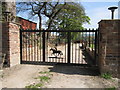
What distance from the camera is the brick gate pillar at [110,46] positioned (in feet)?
11.6

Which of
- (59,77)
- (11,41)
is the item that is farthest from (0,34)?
(59,77)

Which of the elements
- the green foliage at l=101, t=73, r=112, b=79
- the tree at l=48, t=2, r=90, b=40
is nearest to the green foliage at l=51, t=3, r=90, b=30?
the tree at l=48, t=2, r=90, b=40

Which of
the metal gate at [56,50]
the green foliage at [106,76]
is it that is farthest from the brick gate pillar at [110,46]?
the metal gate at [56,50]

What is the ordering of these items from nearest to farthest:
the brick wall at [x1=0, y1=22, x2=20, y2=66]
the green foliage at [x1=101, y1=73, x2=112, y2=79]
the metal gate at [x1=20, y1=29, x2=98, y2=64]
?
1. the green foliage at [x1=101, y1=73, x2=112, y2=79]
2. the brick wall at [x1=0, y1=22, x2=20, y2=66]
3. the metal gate at [x1=20, y1=29, x2=98, y2=64]

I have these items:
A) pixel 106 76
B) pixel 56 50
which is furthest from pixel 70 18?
pixel 106 76

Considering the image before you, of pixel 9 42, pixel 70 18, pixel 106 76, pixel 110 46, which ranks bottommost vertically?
pixel 106 76

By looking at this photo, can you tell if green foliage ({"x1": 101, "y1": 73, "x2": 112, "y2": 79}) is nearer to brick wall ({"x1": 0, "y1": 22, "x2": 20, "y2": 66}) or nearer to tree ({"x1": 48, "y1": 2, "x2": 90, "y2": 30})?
brick wall ({"x1": 0, "y1": 22, "x2": 20, "y2": 66})

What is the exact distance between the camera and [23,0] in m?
13.9

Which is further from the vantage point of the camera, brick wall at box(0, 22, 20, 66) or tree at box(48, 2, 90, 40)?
tree at box(48, 2, 90, 40)

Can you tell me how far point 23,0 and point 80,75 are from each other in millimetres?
13085

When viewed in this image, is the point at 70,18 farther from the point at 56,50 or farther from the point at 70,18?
the point at 56,50

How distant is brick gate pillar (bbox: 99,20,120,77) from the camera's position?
11.6 ft

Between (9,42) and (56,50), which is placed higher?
(9,42)

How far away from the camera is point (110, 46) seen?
141 inches
